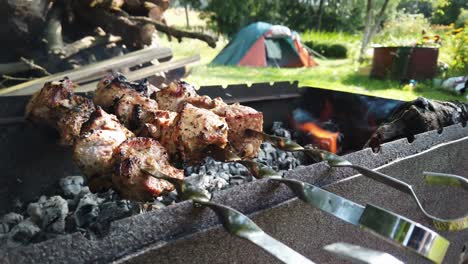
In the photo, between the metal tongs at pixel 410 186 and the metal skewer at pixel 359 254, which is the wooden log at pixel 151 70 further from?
the metal skewer at pixel 359 254

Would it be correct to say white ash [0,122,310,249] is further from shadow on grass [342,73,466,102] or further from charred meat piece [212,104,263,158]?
shadow on grass [342,73,466,102]

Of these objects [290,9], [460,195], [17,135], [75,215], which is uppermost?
[17,135]

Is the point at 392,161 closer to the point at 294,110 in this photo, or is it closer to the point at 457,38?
the point at 294,110

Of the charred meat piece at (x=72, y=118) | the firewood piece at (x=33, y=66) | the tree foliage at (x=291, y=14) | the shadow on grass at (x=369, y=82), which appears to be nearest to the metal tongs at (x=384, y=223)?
the charred meat piece at (x=72, y=118)

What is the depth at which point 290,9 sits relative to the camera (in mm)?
26750

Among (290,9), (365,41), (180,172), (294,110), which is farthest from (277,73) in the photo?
(290,9)

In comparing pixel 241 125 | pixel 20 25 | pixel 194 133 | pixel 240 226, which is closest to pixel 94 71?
pixel 20 25

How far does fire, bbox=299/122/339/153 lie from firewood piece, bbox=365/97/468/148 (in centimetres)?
47

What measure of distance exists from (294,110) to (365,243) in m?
1.40

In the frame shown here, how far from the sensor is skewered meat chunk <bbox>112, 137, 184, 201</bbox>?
1.41 meters

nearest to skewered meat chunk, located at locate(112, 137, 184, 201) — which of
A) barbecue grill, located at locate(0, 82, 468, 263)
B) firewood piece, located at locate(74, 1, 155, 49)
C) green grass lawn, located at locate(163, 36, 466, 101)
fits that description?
barbecue grill, located at locate(0, 82, 468, 263)

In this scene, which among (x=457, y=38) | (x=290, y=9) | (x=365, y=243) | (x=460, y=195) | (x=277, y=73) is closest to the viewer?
(x=365, y=243)

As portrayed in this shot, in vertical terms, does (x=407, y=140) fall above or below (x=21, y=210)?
above

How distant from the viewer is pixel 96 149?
1.52 meters
